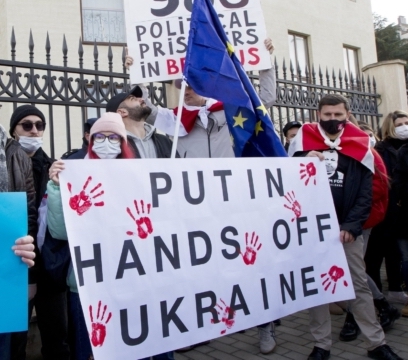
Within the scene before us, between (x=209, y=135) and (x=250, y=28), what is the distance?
1.05 metres

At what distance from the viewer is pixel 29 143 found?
3.52m

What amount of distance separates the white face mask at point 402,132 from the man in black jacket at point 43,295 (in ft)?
11.1

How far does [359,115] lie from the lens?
7.98 metres

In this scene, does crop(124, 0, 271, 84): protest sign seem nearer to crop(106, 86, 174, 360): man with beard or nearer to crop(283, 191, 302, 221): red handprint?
crop(106, 86, 174, 360): man with beard

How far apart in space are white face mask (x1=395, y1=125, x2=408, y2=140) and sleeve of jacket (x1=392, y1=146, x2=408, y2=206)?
38cm

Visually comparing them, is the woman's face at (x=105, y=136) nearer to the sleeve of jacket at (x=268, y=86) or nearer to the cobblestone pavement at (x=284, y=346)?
the sleeve of jacket at (x=268, y=86)

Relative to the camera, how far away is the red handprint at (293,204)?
320 centimetres

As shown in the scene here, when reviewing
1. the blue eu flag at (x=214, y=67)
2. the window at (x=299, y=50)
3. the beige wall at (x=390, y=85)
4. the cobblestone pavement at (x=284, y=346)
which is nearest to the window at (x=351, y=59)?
the window at (x=299, y=50)

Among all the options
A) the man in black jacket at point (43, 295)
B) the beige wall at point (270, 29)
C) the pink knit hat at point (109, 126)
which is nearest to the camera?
the pink knit hat at point (109, 126)

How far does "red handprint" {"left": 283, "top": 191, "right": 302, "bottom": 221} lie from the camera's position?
3.20 m

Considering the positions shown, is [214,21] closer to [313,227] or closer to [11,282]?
[313,227]

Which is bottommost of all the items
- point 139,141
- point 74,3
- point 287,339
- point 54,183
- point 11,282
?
point 287,339

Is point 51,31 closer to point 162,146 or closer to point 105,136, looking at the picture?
point 162,146

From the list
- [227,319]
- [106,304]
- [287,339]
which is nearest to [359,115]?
[287,339]
